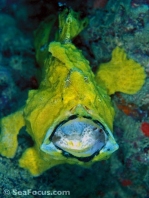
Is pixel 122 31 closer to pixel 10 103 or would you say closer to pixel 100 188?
pixel 10 103

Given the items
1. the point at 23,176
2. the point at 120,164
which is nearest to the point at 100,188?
the point at 120,164

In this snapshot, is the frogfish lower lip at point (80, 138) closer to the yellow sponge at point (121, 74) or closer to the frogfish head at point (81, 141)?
the frogfish head at point (81, 141)

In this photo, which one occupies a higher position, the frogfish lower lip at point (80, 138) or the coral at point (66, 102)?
the coral at point (66, 102)

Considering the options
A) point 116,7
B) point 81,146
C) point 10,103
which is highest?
point 116,7

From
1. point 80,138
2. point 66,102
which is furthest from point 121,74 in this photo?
point 66,102

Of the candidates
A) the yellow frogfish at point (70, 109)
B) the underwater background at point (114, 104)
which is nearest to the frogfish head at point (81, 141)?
the yellow frogfish at point (70, 109)

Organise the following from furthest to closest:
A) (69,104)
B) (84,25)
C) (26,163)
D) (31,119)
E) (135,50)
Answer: (84,25) → (26,163) → (135,50) → (31,119) → (69,104)
